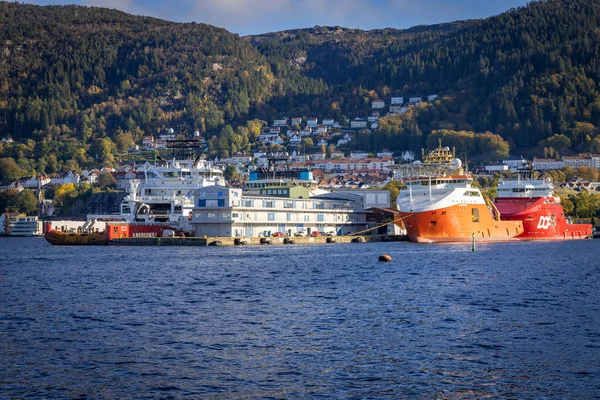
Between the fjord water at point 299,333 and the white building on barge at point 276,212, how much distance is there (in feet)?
Answer: 109

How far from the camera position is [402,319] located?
39.6 meters

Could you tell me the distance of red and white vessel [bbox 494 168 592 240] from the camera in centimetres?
11875

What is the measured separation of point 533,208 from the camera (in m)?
119

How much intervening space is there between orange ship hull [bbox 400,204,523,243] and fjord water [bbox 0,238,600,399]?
117ft

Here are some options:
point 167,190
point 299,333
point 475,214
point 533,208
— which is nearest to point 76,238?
point 167,190

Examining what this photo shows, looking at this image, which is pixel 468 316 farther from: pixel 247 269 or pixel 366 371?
pixel 247 269

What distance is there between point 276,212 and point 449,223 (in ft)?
65.2

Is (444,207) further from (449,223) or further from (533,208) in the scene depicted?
(533,208)

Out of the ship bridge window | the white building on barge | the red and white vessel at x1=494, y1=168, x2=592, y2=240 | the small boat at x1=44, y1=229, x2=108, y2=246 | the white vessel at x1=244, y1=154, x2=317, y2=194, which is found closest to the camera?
the white building on barge

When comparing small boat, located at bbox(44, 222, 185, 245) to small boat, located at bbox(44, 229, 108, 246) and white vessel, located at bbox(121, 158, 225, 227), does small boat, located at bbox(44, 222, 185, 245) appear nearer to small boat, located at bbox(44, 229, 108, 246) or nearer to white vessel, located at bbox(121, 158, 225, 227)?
small boat, located at bbox(44, 229, 108, 246)

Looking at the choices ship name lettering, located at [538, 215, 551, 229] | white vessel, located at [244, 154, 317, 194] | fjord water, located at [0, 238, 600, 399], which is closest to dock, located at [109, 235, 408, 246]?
white vessel, located at [244, 154, 317, 194]

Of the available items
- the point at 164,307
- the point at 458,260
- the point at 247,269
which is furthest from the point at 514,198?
the point at 164,307

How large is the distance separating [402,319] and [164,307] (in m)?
11.6

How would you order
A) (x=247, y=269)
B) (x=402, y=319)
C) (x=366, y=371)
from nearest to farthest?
(x=366, y=371) < (x=402, y=319) < (x=247, y=269)
